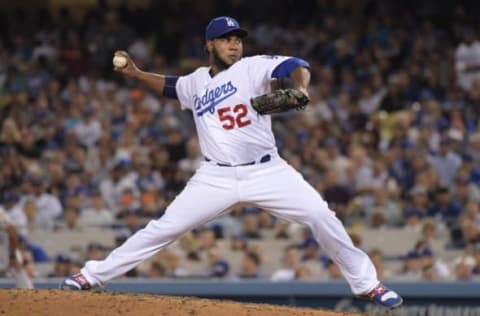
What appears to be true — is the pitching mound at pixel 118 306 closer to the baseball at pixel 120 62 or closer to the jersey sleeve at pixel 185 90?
the jersey sleeve at pixel 185 90

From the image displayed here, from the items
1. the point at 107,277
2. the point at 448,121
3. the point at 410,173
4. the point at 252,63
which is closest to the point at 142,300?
the point at 107,277

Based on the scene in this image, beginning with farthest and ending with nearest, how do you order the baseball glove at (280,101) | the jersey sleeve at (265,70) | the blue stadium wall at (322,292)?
the blue stadium wall at (322,292) → the jersey sleeve at (265,70) → the baseball glove at (280,101)

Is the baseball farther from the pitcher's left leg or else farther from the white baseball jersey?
the pitcher's left leg

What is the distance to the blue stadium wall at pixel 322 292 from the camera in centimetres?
1052

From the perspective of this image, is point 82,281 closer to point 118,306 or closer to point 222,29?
point 118,306

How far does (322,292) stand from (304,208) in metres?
3.75

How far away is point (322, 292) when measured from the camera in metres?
10.6

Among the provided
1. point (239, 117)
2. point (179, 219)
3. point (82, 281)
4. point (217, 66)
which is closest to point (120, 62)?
point (217, 66)

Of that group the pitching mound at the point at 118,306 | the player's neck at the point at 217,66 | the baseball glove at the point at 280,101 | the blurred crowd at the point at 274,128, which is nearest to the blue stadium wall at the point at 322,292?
the blurred crowd at the point at 274,128

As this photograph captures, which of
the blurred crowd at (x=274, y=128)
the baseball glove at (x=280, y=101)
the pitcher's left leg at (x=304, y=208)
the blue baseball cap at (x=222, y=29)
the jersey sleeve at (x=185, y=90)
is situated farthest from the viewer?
the blurred crowd at (x=274, y=128)

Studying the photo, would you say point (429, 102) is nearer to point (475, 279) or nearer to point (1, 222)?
point (475, 279)

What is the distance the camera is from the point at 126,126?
14938mm

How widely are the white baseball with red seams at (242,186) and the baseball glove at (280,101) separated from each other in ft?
0.55

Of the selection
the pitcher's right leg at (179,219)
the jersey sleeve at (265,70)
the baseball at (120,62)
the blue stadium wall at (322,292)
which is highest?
the baseball at (120,62)
